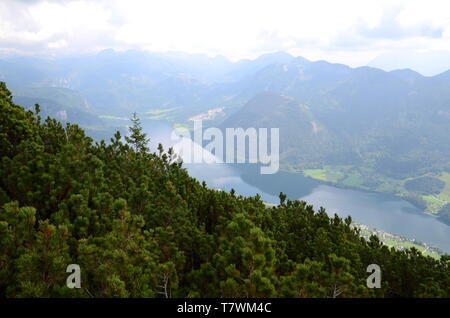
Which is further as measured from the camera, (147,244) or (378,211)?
(378,211)

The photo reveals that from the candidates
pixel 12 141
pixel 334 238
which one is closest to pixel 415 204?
pixel 334 238

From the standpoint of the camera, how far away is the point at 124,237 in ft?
28.5

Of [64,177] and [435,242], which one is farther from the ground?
[64,177]

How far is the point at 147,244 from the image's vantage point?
29.8 feet

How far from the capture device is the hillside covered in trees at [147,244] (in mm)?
7012

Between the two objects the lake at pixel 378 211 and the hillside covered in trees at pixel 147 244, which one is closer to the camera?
the hillside covered in trees at pixel 147 244

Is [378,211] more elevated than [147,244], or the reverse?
[378,211]

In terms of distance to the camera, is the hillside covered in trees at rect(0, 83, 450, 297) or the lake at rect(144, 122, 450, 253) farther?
the lake at rect(144, 122, 450, 253)

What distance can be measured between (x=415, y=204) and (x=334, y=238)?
216784mm

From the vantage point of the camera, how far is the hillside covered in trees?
23.0 feet
